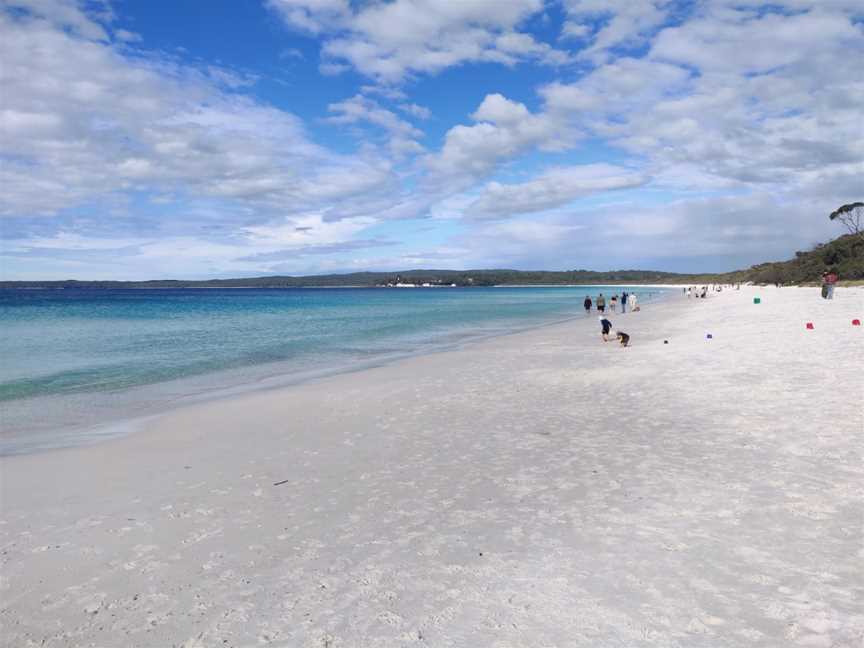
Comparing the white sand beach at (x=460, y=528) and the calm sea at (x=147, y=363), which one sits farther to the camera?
the calm sea at (x=147, y=363)

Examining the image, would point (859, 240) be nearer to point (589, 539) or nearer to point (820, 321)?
point (820, 321)

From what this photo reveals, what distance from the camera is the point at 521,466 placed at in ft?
26.9

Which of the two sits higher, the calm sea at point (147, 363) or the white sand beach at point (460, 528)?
the white sand beach at point (460, 528)

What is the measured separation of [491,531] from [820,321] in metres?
24.5

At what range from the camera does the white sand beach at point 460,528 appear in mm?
4371

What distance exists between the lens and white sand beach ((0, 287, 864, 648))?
172 inches

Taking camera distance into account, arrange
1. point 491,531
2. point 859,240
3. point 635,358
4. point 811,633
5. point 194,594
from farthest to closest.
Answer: point 859,240, point 635,358, point 491,531, point 194,594, point 811,633

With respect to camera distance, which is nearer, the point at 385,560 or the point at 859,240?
the point at 385,560

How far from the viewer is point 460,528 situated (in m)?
6.14

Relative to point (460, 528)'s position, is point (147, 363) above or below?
below

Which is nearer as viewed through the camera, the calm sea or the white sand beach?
the white sand beach

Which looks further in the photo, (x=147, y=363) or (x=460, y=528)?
(x=147, y=363)

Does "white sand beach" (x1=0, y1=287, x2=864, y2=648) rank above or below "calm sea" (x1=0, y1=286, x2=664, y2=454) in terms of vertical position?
above

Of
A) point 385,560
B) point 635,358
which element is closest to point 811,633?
point 385,560
